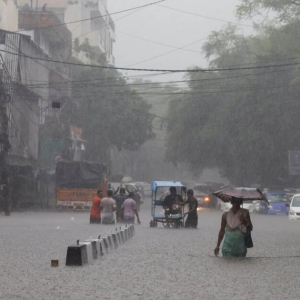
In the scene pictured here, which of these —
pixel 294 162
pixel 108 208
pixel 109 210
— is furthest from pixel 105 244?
pixel 294 162

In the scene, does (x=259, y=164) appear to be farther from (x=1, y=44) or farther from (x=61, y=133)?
(x=1, y=44)

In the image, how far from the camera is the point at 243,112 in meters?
62.9

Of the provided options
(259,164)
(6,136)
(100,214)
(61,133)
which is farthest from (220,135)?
(100,214)

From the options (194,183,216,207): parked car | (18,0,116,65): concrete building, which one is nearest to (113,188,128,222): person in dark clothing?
(194,183,216,207): parked car

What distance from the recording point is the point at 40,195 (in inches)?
2154

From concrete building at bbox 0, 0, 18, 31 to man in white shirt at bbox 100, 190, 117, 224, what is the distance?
109 feet

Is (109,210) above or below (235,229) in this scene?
above

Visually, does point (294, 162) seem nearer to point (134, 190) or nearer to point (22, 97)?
point (134, 190)

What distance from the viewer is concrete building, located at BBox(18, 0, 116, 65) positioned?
96625mm

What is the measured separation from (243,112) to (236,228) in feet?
150

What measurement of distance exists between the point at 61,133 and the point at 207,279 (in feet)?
183

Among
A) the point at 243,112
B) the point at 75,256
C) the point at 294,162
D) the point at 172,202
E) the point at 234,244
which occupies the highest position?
the point at 243,112

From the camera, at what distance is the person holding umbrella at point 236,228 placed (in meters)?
17.7

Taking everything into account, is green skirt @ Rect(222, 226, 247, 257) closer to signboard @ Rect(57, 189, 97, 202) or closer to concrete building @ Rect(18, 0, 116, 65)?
signboard @ Rect(57, 189, 97, 202)
